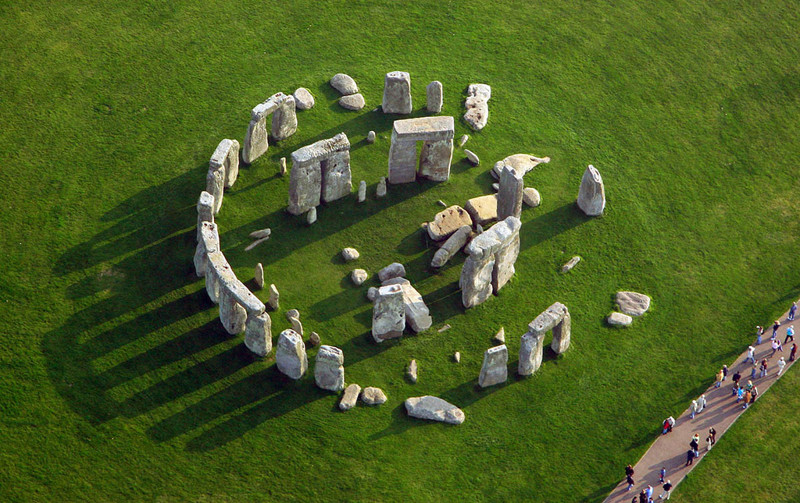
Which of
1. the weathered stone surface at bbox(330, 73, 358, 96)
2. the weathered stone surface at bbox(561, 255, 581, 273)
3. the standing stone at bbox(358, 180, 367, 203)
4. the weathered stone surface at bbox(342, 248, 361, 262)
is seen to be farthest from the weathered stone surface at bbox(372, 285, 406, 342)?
the weathered stone surface at bbox(330, 73, 358, 96)

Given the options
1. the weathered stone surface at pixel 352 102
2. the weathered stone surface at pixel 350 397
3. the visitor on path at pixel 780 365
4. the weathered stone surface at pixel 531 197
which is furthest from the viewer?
Answer: the weathered stone surface at pixel 352 102

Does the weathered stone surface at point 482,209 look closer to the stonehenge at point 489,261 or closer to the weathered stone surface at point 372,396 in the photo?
the stonehenge at point 489,261

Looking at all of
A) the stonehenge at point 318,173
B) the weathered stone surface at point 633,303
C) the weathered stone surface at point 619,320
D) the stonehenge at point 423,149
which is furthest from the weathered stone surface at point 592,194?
the stonehenge at point 318,173

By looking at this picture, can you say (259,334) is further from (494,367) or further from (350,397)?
(494,367)

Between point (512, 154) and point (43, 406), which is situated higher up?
point (512, 154)

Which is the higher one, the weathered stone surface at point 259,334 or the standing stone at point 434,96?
the standing stone at point 434,96

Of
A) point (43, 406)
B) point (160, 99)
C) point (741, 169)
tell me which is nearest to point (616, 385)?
point (741, 169)

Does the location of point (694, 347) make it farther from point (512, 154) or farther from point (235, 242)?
point (235, 242)

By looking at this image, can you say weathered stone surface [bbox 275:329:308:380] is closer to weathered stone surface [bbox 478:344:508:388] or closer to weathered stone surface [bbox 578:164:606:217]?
weathered stone surface [bbox 478:344:508:388]
